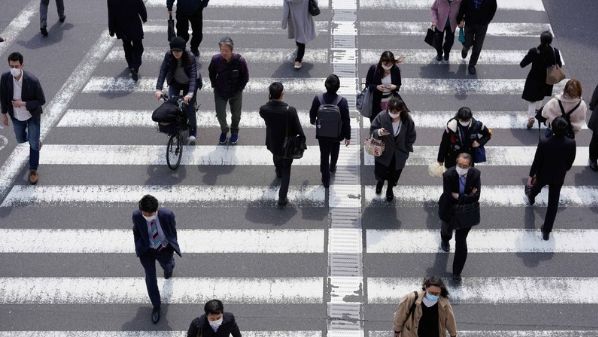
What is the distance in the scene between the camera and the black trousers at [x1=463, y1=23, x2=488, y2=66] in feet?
50.6

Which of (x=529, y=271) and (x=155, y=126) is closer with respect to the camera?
(x=529, y=271)

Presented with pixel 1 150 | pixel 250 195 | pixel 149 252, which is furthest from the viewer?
pixel 1 150

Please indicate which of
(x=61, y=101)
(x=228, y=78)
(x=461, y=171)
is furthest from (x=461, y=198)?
(x=61, y=101)

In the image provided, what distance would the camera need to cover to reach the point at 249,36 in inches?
667

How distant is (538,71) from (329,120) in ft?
11.9

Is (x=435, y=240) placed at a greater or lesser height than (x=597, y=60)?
lesser

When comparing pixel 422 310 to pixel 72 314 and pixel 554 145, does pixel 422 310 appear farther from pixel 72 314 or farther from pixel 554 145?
pixel 72 314

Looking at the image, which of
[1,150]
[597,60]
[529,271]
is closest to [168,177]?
[1,150]

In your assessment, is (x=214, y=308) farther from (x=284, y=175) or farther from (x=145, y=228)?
(x=284, y=175)

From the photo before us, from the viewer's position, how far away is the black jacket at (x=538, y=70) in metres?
14.0

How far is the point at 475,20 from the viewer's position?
15.4 meters

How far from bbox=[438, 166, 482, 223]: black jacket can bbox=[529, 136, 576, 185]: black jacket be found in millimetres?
1370

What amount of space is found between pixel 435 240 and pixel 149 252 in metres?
3.81

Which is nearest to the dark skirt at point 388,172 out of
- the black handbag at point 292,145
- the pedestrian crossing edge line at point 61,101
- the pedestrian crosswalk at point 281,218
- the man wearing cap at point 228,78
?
the pedestrian crosswalk at point 281,218
